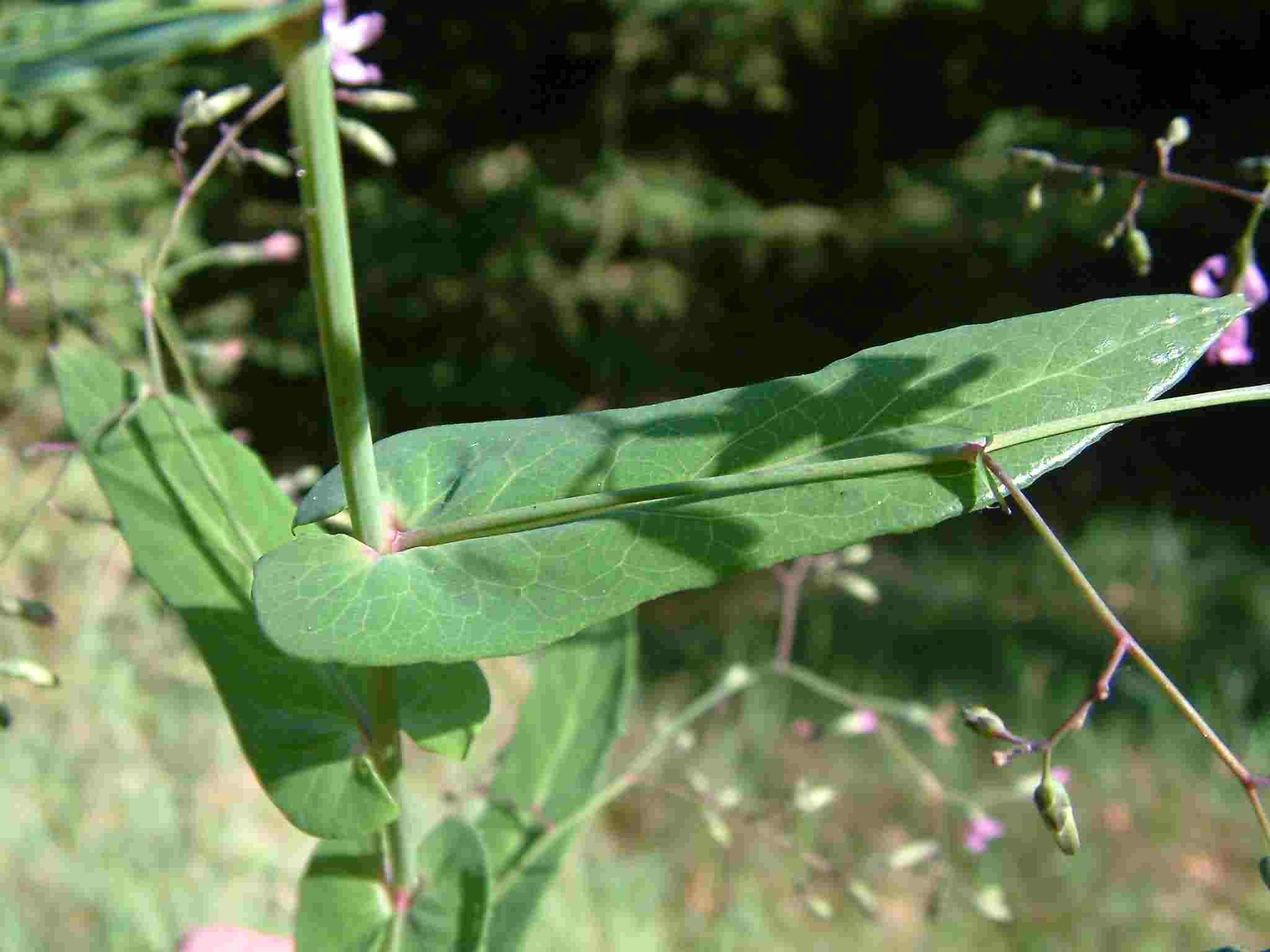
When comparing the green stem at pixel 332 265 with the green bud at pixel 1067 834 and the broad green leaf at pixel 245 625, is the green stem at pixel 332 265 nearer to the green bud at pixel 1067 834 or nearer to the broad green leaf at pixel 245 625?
the broad green leaf at pixel 245 625

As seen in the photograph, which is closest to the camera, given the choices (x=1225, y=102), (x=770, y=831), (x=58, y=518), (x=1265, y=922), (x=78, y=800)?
(x=770, y=831)

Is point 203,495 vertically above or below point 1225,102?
above

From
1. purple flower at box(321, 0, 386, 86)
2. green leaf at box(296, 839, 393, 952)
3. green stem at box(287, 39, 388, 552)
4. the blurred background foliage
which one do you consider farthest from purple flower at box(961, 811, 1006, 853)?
the blurred background foliage

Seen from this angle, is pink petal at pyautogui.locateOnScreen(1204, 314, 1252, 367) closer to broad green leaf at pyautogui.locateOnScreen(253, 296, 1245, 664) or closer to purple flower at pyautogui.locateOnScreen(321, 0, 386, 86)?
broad green leaf at pyautogui.locateOnScreen(253, 296, 1245, 664)

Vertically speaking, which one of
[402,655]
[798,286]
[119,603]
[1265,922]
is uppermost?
[402,655]

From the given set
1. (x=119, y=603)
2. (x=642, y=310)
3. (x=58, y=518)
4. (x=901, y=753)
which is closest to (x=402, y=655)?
(x=901, y=753)

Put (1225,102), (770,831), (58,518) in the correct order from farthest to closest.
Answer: (1225,102) < (58,518) < (770,831)

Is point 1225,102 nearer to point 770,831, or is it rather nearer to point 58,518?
point 58,518
